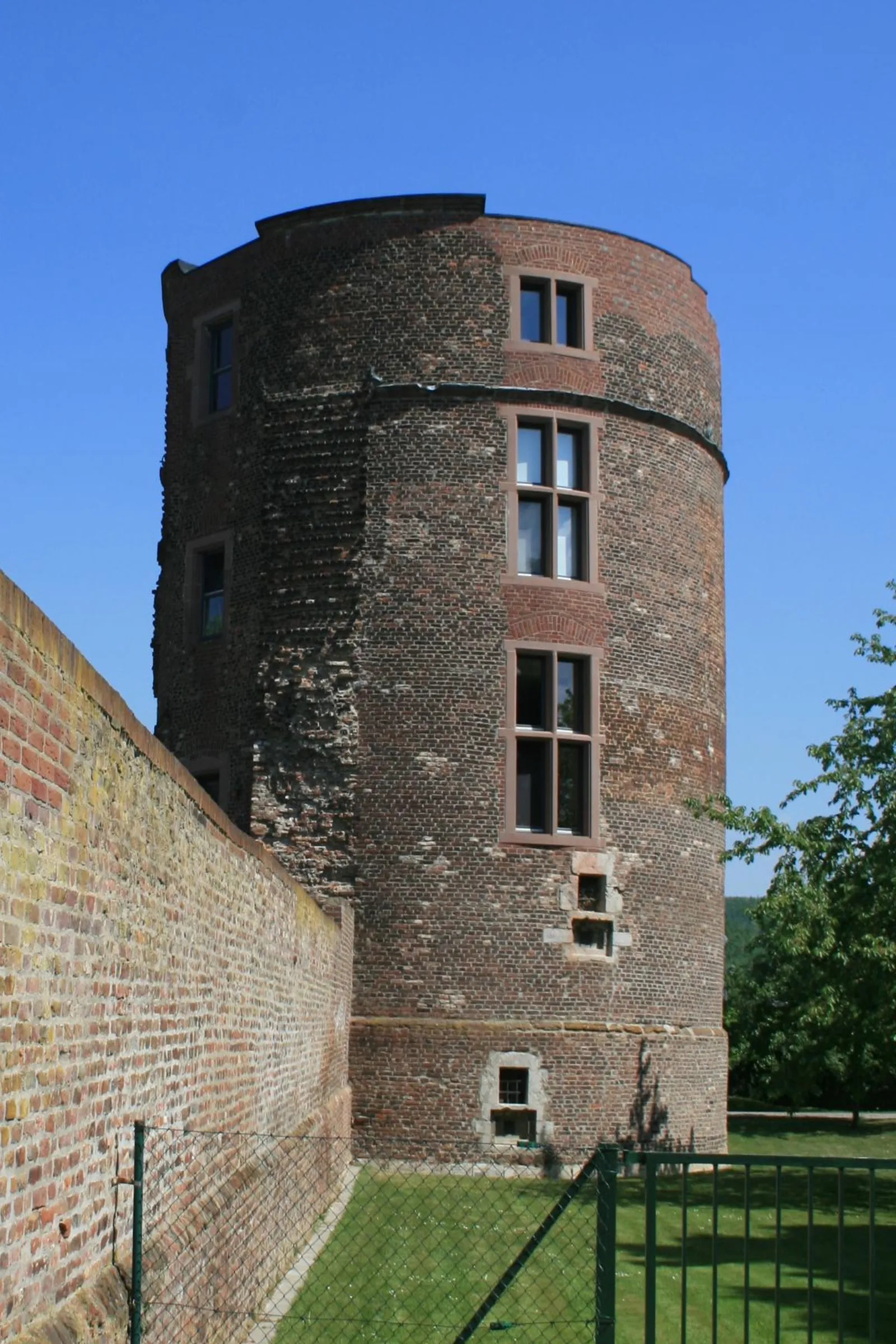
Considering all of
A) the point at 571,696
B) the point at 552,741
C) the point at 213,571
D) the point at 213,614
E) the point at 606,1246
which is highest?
the point at 213,571

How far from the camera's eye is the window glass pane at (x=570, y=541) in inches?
904

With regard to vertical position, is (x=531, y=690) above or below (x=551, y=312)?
below

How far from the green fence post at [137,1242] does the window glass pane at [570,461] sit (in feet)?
54.2

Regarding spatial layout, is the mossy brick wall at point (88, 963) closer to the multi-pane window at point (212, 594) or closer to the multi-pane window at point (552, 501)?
the multi-pane window at point (552, 501)

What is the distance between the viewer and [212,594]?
24.4 metres

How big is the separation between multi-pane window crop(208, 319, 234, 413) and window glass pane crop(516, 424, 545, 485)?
4.66 meters

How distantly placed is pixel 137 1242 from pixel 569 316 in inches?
721

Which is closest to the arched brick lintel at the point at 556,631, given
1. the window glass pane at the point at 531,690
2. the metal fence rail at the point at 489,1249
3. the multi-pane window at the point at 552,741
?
the multi-pane window at the point at 552,741

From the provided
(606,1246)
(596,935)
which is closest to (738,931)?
(596,935)

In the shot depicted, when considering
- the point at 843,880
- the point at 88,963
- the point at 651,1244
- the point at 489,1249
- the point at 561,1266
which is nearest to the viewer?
the point at 88,963

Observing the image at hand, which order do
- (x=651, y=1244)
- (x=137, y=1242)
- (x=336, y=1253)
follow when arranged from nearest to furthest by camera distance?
1. (x=137, y=1242)
2. (x=651, y=1244)
3. (x=336, y=1253)

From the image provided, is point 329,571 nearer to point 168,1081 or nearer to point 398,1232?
point 398,1232

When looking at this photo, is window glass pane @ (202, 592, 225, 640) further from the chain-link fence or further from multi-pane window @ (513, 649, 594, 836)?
the chain-link fence

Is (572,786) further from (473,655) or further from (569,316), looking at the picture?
(569,316)
